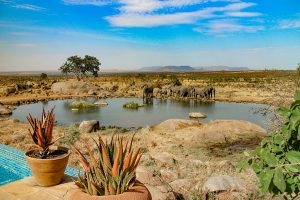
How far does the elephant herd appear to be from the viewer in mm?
33500

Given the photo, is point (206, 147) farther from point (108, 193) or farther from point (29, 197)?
point (108, 193)

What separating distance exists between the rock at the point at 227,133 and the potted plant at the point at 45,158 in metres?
7.93

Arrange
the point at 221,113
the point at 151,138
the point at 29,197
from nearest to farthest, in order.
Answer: the point at 29,197, the point at 151,138, the point at 221,113

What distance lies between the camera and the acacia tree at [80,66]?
5762 centimetres

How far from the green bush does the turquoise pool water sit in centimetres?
533

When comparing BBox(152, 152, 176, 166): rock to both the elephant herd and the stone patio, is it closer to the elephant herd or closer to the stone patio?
the stone patio

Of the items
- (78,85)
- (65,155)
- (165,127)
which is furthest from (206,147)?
(78,85)

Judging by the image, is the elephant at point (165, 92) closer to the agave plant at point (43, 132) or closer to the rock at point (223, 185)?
the rock at point (223, 185)

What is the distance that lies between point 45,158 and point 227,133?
9621 millimetres

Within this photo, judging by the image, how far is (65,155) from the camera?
567 cm

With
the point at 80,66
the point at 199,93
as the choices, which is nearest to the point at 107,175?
the point at 199,93

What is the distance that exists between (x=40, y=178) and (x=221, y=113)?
18622 millimetres

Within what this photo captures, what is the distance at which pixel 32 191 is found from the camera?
530 cm

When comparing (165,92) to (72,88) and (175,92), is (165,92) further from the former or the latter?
(72,88)
